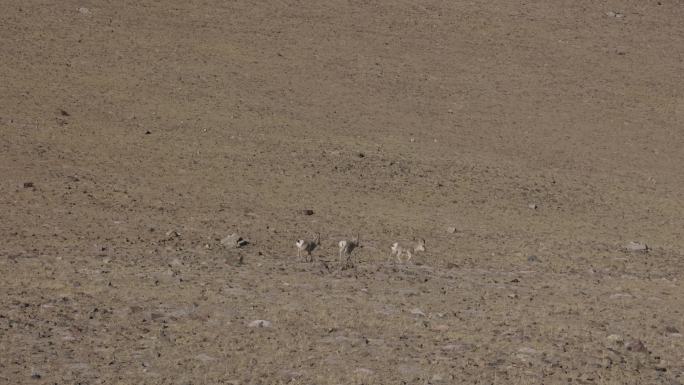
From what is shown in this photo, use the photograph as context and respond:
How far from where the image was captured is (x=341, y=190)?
15875mm

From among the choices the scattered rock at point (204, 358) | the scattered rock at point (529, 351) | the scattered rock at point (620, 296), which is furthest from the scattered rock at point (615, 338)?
the scattered rock at point (204, 358)

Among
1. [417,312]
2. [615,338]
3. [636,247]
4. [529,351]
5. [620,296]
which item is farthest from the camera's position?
[636,247]

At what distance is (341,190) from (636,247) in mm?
4040

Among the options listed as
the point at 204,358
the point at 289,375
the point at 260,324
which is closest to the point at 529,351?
the point at 289,375

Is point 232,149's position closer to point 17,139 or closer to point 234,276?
point 17,139

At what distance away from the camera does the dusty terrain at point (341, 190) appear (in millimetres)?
8945

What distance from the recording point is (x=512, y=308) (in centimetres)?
1069

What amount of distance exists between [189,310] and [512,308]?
3.03 metres

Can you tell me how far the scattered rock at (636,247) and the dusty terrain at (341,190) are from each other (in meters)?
0.16

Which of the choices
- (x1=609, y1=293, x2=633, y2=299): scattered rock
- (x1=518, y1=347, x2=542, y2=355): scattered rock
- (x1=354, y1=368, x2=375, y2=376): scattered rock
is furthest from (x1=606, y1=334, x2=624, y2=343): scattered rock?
(x1=354, y1=368, x2=375, y2=376): scattered rock

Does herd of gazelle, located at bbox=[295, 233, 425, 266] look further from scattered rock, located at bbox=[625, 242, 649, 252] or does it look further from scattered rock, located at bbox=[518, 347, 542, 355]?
scattered rock, located at bbox=[518, 347, 542, 355]

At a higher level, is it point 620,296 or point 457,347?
point 457,347

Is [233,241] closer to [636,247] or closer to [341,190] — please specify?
[341,190]

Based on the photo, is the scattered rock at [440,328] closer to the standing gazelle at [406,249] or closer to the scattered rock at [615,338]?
the scattered rock at [615,338]
